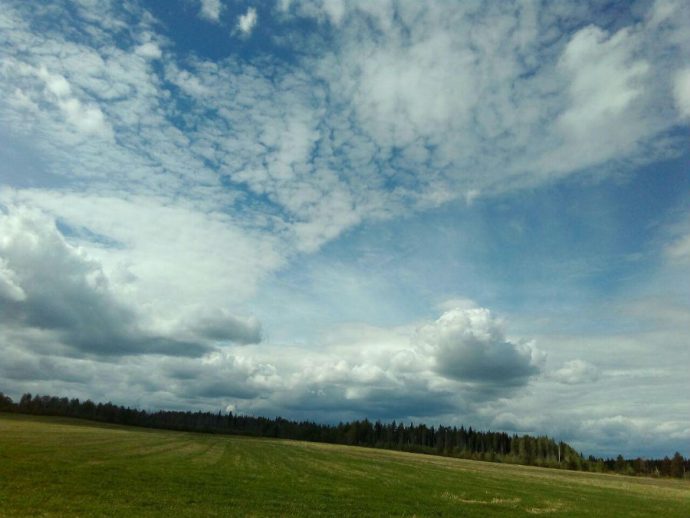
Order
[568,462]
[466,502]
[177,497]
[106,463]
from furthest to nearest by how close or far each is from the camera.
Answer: [568,462] < [106,463] < [466,502] < [177,497]

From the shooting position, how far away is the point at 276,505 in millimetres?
27484

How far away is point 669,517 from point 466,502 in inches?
588

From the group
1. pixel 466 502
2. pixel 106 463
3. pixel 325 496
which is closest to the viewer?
pixel 325 496

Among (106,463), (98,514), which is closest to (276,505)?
(98,514)

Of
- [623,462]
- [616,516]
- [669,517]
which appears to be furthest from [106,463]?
[623,462]

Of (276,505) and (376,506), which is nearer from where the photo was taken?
(276,505)

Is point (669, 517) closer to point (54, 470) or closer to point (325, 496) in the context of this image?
point (325, 496)

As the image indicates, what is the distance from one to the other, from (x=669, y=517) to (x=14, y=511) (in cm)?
4125

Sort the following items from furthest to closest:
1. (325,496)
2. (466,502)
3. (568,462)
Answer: (568,462) < (466,502) < (325,496)

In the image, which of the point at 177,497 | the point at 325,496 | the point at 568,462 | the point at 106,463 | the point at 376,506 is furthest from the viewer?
the point at 568,462

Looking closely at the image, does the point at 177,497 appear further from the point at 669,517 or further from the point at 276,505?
the point at 669,517

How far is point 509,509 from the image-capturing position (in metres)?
33.7

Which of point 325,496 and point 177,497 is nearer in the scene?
point 177,497

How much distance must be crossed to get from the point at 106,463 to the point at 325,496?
68.9 feet
